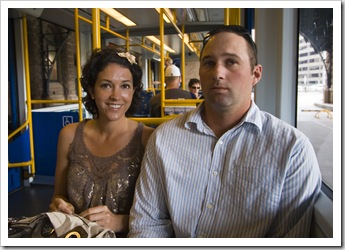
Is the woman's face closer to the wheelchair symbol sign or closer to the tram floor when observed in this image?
the tram floor

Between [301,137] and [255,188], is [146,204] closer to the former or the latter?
[255,188]

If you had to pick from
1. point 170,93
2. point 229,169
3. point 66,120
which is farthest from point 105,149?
point 66,120

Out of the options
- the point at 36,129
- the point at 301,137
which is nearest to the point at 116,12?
the point at 36,129

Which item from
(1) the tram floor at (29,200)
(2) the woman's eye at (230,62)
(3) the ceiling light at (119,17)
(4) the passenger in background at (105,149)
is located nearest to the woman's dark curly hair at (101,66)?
(4) the passenger in background at (105,149)

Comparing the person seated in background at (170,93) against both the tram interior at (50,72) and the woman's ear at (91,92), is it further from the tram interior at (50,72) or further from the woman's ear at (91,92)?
the woman's ear at (91,92)

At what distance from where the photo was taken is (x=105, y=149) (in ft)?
4.98

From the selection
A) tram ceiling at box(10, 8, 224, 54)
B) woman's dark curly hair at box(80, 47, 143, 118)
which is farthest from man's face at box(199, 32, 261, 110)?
A: tram ceiling at box(10, 8, 224, 54)

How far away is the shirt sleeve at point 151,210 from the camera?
1.21 metres

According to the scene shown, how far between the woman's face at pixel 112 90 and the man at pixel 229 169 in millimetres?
354

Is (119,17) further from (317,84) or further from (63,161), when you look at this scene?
(317,84)

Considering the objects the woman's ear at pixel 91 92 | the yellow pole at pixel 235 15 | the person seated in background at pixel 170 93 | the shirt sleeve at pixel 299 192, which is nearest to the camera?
the shirt sleeve at pixel 299 192

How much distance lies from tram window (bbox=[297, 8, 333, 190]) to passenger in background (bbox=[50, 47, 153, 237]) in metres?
0.82

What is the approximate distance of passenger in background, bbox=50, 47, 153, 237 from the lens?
142cm

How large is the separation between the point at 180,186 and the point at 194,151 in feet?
0.46
